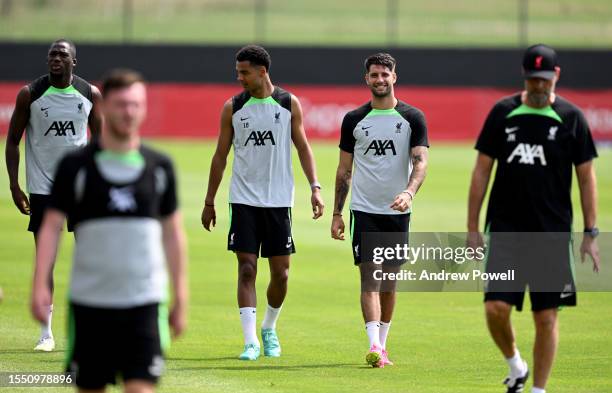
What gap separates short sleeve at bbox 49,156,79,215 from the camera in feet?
21.7

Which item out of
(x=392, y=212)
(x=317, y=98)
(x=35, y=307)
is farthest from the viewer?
(x=317, y=98)

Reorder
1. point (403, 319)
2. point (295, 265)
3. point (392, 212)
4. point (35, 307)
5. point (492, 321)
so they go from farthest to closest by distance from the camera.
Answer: point (295, 265) < point (403, 319) < point (392, 212) < point (492, 321) < point (35, 307)

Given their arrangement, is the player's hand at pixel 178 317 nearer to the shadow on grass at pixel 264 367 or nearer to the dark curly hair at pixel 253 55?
the shadow on grass at pixel 264 367

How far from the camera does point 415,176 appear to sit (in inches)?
428

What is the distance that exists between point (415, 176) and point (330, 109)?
2903 centimetres

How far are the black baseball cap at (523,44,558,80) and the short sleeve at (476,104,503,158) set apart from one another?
0.34 meters

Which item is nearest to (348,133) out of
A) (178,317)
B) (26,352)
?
(26,352)

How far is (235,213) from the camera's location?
444 inches

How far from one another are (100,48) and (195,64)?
11.0ft

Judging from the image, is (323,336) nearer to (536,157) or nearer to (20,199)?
(20,199)

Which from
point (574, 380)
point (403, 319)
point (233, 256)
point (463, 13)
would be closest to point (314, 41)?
point (463, 13)

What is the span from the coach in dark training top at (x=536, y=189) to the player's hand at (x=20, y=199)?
14.8ft

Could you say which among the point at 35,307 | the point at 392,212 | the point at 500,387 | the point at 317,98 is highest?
the point at 317,98

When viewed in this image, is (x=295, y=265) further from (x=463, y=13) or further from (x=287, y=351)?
(x=463, y=13)
